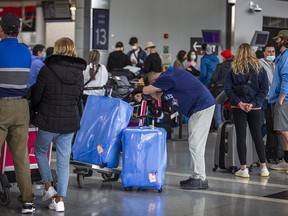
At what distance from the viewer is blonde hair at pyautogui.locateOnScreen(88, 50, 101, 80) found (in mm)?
11181

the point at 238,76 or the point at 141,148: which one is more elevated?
the point at 238,76

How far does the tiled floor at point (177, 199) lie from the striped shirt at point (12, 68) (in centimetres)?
117

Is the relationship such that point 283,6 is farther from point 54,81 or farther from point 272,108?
point 54,81

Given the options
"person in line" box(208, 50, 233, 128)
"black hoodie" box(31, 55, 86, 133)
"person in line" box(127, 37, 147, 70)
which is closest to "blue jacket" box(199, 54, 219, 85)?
"person in line" box(208, 50, 233, 128)

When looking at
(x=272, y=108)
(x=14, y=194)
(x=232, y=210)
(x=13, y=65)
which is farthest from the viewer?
(x=272, y=108)

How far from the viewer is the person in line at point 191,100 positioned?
7.68m

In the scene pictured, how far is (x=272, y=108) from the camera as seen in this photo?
9789 mm

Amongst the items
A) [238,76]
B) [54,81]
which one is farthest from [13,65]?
[238,76]

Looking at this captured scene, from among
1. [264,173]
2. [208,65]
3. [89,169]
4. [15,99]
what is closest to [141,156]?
[89,169]

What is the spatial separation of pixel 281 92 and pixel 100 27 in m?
10.6

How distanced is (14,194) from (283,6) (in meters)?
18.2

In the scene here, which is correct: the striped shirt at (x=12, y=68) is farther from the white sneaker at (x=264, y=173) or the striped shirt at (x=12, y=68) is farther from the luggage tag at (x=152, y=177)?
the white sneaker at (x=264, y=173)

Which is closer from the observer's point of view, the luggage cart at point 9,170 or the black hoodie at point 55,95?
the black hoodie at point 55,95

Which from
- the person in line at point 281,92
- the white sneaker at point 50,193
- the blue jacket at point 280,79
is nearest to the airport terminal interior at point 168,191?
the white sneaker at point 50,193
